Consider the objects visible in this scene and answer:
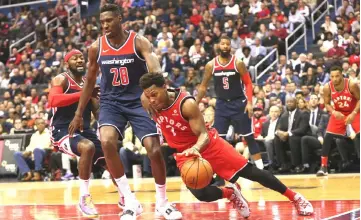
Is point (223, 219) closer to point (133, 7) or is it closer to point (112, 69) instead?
point (112, 69)

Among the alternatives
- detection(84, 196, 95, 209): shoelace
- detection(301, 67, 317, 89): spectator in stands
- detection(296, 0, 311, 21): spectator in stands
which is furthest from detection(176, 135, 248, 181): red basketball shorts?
detection(296, 0, 311, 21): spectator in stands

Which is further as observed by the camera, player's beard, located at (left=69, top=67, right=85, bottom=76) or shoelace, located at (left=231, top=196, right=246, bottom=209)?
player's beard, located at (left=69, top=67, right=85, bottom=76)

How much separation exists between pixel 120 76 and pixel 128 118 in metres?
0.44

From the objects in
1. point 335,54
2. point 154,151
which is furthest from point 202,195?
point 335,54

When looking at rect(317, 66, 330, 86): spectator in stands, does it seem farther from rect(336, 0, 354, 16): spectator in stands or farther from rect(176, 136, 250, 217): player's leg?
rect(176, 136, 250, 217): player's leg

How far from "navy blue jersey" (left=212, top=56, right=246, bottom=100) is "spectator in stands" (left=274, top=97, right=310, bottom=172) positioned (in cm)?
330

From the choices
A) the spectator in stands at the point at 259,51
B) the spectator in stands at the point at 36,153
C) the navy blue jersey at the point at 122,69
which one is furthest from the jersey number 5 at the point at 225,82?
the spectator in stands at the point at 259,51

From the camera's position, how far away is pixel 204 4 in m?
22.7

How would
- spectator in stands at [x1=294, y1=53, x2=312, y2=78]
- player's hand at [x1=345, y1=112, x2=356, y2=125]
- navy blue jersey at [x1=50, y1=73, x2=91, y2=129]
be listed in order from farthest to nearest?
spectator in stands at [x1=294, y1=53, x2=312, y2=78] → player's hand at [x1=345, y1=112, x2=356, y2=125] → navy blue jersey at [x1=50, y1=73, x2=91, y2=129]

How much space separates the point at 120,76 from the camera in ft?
25.3

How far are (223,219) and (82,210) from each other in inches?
65.2

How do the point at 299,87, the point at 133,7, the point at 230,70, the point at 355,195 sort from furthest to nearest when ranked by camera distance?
the point at 133,7
the point at 299,87
the point at 230,70
the point at 355,195

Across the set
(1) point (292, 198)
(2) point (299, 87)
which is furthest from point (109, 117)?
(2) point (299, 87)

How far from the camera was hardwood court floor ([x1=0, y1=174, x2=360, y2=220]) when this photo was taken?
25.8 ft
